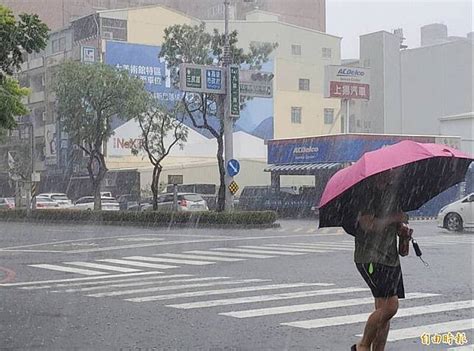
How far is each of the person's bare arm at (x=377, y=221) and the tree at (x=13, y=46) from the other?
5632mm

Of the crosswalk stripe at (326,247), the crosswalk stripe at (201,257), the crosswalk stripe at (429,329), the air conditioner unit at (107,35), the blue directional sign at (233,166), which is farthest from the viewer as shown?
the air conditioner unit at (107,35)

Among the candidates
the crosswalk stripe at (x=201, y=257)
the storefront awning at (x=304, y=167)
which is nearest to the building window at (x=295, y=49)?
Answer: the storefront awning at (x=304, y=167)

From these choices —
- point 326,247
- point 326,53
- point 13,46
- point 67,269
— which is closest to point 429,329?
point 13,46

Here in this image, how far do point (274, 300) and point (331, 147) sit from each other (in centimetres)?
2810

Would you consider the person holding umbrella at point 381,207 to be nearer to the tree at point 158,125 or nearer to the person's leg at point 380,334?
the person's leg at point 380,334

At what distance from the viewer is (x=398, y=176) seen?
579 centimetres

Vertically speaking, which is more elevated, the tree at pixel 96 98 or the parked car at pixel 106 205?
the tree at pixel 96 98

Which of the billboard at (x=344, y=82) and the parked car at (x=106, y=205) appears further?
the billboard at (x=344, y=82)

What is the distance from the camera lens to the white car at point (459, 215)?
78.4 feet

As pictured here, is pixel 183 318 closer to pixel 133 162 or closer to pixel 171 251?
pixel 171 251

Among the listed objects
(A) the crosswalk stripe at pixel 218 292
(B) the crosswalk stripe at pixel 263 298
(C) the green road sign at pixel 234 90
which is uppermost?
(C) the green road sign at pixel 234 90

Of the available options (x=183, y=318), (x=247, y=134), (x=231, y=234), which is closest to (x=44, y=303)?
(x=183, y=318)

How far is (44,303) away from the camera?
10.6 metres

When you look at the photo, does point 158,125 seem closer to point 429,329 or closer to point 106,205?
point 106,205
